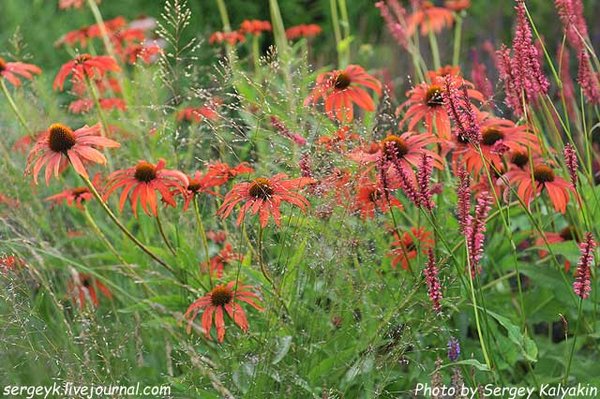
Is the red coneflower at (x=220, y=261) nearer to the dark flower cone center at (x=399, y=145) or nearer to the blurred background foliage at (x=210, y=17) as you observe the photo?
the dark flower cone center at (x=399, y=145)

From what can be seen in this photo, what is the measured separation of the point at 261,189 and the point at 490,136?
49 cm

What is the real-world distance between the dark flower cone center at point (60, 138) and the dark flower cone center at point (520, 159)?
0.92 metres

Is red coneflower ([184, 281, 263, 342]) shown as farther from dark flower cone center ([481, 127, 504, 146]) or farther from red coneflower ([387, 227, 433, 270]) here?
dark flower cone center ([481, 127, 504, 146])

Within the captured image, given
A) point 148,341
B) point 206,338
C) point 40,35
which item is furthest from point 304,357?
point 40,35

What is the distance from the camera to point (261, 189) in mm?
1597

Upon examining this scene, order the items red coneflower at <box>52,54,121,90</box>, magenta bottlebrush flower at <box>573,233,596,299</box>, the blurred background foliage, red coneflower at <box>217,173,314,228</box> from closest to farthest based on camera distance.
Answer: magenta bottlebrush flower at <box>573,233,596,299</box>, red coneflower at <box>217,173,314,228</box>, red coneflower at <box>52,54,121,90</box>, the blurred background foliage

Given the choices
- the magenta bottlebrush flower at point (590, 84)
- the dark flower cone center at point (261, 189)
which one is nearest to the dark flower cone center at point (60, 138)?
the dark flower cone center at point (261, 189)

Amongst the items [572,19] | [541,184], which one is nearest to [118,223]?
[541,184]

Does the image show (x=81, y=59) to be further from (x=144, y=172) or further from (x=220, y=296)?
(x=220, y=296)

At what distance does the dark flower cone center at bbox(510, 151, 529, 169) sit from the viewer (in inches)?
75.6

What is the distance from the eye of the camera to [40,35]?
521cm

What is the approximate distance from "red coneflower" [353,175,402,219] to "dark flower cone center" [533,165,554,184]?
0.91ft

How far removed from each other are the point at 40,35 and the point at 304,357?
12.9 ft

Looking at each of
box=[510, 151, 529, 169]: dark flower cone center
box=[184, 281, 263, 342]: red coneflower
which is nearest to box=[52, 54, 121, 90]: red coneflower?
box=[184, 281, 263, 342]: red coneflower
